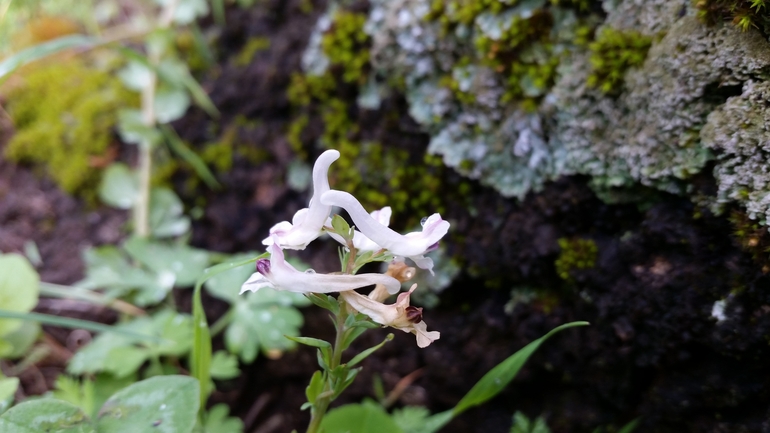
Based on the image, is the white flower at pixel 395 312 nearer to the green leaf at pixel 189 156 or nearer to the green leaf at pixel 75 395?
the green leaf at pixel 75 395

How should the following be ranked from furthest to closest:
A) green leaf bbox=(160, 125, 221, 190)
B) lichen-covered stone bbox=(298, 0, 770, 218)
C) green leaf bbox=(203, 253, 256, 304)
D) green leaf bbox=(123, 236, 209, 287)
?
green leaf bbox=(160, 125, 221, 190), green leaf bbox=(123, 236, 209, 287), green leaf bbox=(203, 253, 256, 304), lichen-covered stone bbox=(298, 0, 770, 218)

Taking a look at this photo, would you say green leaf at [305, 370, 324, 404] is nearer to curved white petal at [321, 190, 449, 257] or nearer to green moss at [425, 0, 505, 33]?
curved white petal at [321, 190, 449, 257]

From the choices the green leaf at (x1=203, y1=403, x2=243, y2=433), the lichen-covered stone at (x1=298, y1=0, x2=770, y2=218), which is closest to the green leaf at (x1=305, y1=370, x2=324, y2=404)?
the green leaf at (x1=203, y1=403, x2=243, y2=433)

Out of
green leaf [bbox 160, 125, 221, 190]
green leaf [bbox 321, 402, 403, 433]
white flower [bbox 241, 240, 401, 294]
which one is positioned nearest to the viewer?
white flower [bbox 241, 240, 401, 294]

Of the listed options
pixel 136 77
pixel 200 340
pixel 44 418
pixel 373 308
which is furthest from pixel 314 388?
pixel 136 77

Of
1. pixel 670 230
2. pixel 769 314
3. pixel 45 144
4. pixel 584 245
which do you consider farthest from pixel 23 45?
pixel 769 314

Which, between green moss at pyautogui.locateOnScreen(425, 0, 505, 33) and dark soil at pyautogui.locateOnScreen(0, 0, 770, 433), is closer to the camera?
dark soil at pyautogui.locateOnScreen(0, 0, 770, 433)

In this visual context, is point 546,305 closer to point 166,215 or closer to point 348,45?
point 348,45

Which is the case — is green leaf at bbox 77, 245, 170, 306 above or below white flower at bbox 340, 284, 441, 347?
below
